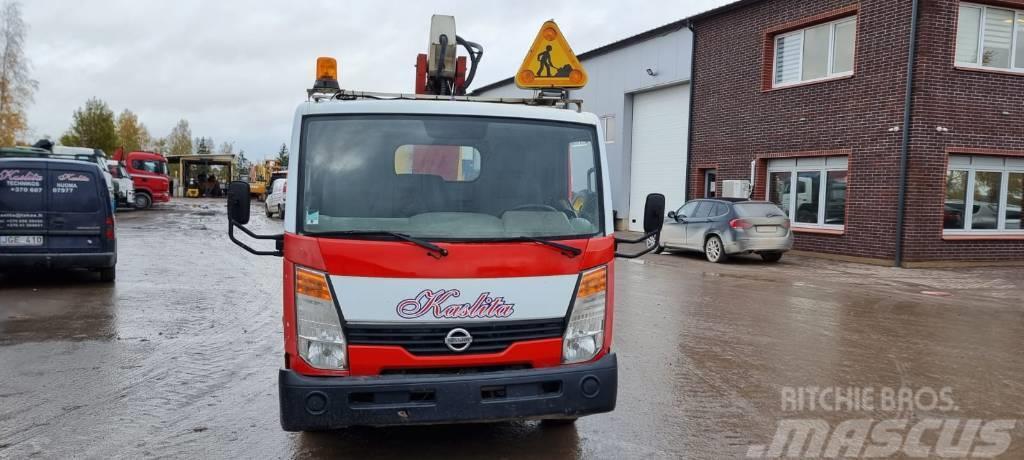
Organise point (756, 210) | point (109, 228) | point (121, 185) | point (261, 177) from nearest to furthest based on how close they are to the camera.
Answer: point (109, 228)
point (756, 210)
point (121, 185)
point (261, 177)

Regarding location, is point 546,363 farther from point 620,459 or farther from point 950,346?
point 950,346

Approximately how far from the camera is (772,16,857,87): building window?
17.1 meters

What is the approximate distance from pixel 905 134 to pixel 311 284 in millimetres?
15158

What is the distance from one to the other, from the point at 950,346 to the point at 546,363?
18.4 ft

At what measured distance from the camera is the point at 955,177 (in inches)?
632

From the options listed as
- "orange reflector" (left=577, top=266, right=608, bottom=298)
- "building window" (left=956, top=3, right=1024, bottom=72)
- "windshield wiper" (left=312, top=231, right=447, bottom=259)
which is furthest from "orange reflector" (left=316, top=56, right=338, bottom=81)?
"building window" (left=956, top=3, right=1024, bottom=72)

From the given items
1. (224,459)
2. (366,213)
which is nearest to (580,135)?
(366,213)

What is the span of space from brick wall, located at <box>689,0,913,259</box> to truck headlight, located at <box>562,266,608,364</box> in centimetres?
1399

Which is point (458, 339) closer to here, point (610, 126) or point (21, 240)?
point (21, 240)

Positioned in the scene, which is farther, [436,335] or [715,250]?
[715,250]

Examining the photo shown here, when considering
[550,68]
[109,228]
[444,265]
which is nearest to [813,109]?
[550,68]

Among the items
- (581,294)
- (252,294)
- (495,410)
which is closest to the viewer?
(495,410)

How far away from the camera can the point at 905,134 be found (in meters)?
15.4

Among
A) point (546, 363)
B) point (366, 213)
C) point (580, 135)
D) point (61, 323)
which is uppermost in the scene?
point (580, 135)
